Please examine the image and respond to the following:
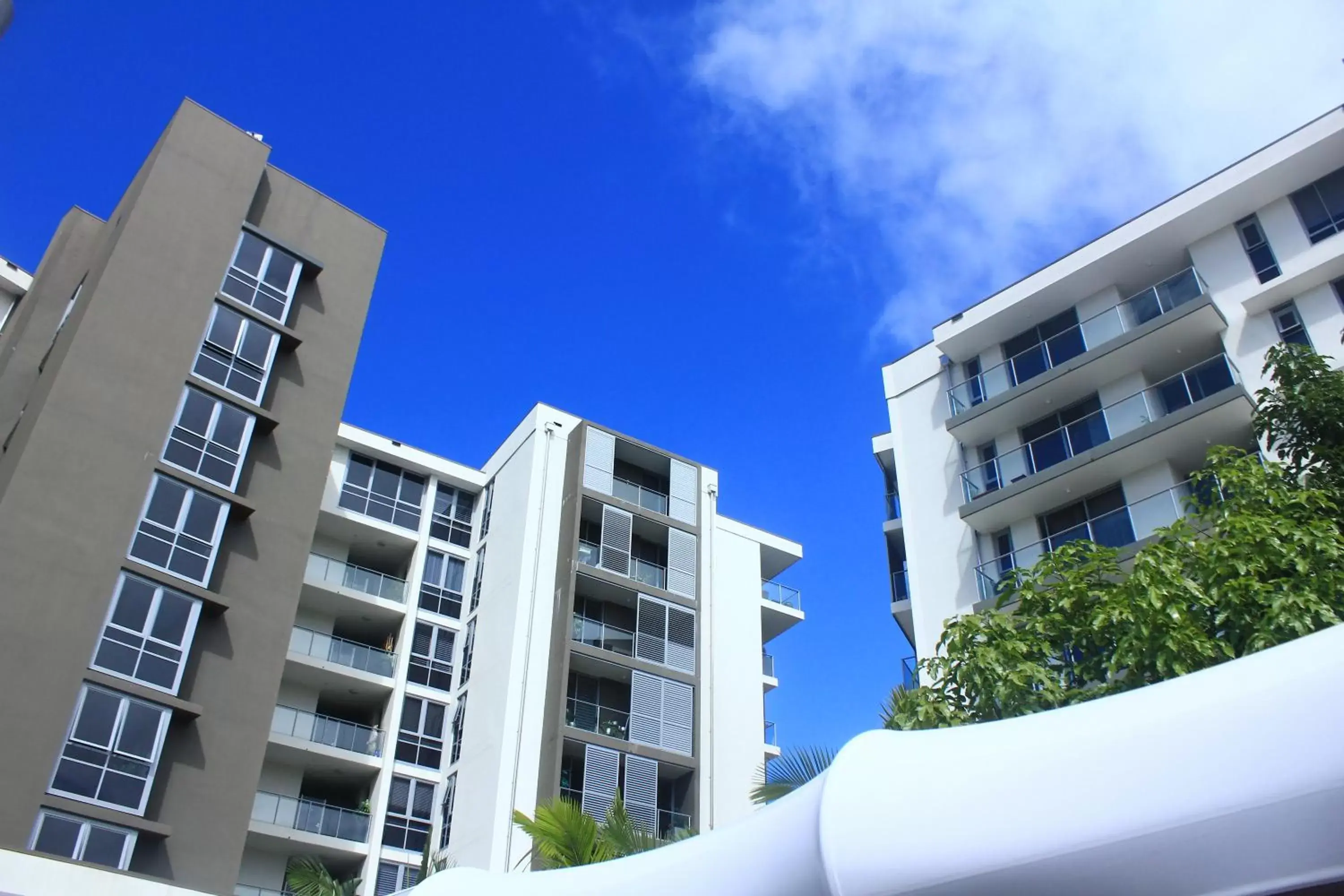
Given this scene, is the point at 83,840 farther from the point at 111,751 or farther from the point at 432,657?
the point at 432,657

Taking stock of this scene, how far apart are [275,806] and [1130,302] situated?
87.4ft

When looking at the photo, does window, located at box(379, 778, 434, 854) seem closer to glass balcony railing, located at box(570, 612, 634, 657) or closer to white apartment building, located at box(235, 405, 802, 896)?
white apartment building, located at box(235, 405, 802, 896)

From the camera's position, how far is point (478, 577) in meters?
39.7

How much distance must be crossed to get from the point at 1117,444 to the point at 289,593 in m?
20.7

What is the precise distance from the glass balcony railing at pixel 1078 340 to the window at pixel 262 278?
19.1 metres

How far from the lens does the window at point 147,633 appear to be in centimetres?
2511

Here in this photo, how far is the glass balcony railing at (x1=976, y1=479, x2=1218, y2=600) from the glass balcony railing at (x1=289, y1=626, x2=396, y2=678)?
62.2 feet

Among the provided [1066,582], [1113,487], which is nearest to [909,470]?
[1113,487]

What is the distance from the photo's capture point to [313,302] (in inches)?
1346

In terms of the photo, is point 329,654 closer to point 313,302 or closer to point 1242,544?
point 313,302

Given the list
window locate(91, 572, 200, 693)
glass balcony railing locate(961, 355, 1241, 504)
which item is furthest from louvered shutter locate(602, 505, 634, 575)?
window locate(91, 572, 200, 693)

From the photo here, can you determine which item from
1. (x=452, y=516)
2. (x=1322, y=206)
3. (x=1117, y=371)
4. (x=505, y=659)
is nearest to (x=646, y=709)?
(x=505, y=659)

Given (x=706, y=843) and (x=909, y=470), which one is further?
(x=909, y=470)

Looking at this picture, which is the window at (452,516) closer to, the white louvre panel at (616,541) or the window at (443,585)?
the window at (443,585)
